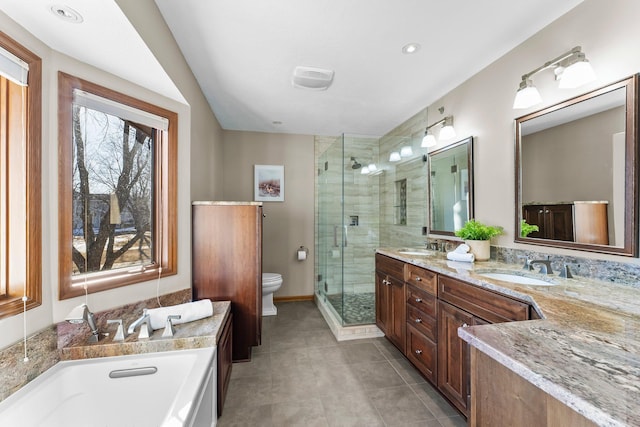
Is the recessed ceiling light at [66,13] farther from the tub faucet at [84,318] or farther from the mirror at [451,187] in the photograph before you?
the mirror at [451,187]

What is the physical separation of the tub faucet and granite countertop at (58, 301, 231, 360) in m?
0.05

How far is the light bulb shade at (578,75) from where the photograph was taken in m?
1.43

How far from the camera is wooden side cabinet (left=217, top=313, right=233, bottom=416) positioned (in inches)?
68.6

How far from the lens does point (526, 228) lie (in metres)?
1.86

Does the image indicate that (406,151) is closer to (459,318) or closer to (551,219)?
(551,219)

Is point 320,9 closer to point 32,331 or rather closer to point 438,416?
point 32,331

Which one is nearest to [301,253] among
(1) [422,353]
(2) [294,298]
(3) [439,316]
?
(2) [294,298]

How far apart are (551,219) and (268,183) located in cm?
321

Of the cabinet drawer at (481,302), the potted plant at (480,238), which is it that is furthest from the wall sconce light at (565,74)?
the cabinet drawer at (481,302)

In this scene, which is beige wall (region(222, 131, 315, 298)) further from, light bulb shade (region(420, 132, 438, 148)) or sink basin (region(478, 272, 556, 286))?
sink basin (region(478, 272, 556, 286))

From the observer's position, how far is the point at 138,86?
6.20 feet

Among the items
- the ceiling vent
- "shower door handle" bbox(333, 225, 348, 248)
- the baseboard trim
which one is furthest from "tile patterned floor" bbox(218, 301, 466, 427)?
the ceiling vent

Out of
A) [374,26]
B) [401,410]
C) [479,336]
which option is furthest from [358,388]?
[374,26]

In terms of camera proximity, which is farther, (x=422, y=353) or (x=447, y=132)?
(x=447, y=132)
